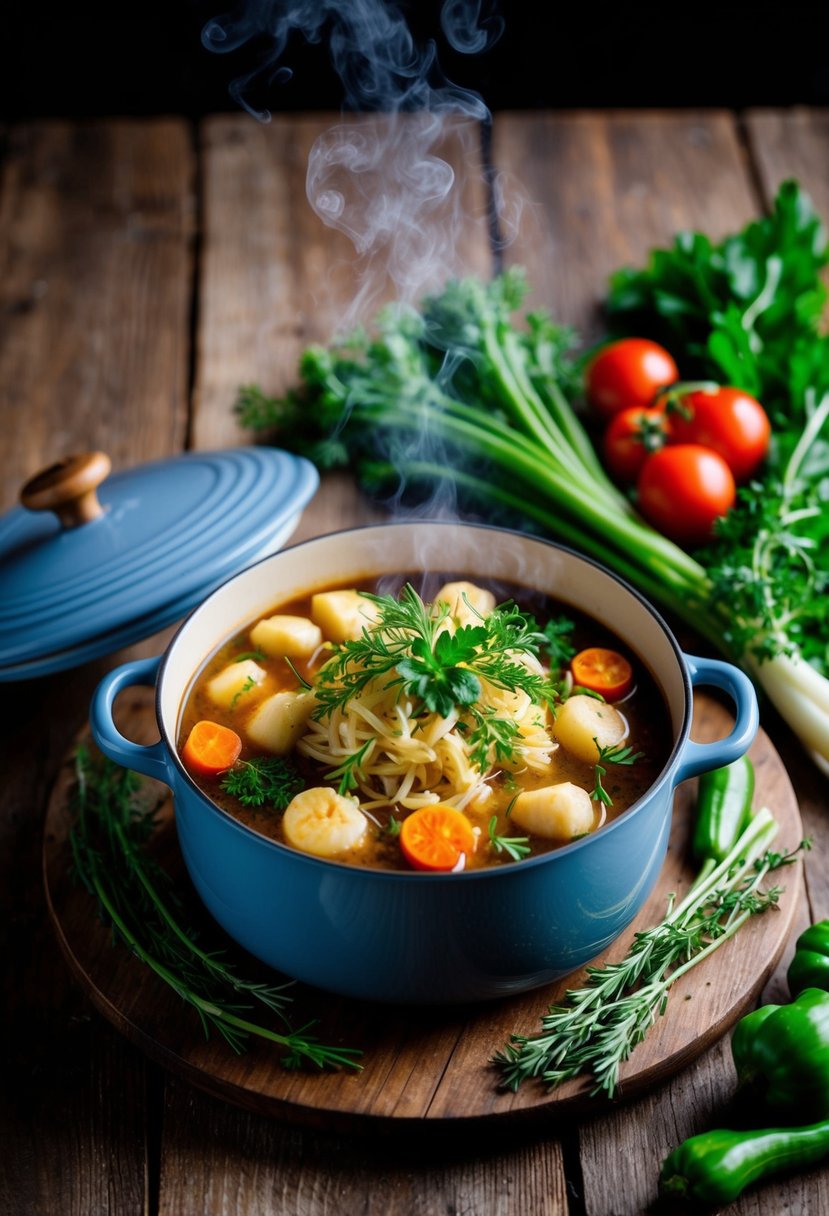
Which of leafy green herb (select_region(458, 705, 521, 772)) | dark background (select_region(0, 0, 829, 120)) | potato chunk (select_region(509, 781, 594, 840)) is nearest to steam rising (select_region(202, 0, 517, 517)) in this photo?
dark background (select_region(0, 0, 829, 120))

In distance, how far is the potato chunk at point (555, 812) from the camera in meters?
2.07

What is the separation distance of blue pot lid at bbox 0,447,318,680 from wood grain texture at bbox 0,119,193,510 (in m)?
0.75

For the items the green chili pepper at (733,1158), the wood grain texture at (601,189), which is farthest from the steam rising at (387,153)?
the green chili pepper at (733,1158)

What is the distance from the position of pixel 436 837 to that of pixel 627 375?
1987 millimetres

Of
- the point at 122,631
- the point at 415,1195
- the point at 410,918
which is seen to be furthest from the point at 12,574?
the point at 415,1195

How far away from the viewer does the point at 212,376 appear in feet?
13.1

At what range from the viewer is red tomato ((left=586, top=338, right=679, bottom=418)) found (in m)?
3.62

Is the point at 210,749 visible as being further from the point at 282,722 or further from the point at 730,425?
the point at 730,425

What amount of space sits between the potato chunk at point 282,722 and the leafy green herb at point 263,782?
0.04 metres

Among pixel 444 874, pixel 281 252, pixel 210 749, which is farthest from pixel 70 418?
pixel 444 874

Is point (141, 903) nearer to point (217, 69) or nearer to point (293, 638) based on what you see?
point (293, 638)

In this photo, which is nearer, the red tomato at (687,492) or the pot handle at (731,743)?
the pot handle at (731,743)

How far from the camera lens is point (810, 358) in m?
3.50

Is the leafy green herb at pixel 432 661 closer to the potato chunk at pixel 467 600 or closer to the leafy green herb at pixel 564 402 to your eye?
the potato chunk at pixel 467 600
